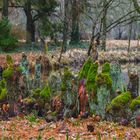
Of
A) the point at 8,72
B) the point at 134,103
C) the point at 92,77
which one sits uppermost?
the point at 8,72

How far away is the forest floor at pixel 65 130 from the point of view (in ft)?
25.8

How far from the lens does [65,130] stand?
833cm

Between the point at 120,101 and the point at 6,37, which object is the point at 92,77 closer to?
the point at 120,101

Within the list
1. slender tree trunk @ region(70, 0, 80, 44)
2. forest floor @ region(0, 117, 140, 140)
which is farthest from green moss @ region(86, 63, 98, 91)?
slender tree trunk @ region(70, 0, 80, 44)

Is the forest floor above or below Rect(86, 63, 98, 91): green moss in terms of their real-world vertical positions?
below

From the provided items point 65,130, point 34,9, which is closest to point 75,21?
point 34,9

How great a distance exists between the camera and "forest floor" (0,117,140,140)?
7.86m

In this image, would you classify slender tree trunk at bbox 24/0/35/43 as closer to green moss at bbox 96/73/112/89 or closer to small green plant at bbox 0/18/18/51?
small green plant at bbox 0/18/18/51

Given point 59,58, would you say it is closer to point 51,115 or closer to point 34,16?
point 34,16

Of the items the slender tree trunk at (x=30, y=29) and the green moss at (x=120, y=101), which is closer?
the green moss at (x=120, y=101)

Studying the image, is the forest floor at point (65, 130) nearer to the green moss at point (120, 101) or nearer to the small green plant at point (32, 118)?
the small green plant at point (32, 118)

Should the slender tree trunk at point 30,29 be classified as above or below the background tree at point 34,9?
below

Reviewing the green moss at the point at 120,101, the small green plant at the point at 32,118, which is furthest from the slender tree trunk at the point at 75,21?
the green moss at the point at 120,101

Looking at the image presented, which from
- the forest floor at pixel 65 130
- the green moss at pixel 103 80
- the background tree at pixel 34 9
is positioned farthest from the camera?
the background tree at pixel 34 9
